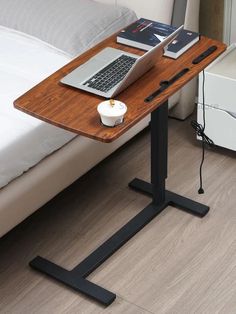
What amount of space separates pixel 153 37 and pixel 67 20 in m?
0.51

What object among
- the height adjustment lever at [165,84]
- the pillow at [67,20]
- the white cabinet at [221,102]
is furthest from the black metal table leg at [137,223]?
the pillow at [67,20]

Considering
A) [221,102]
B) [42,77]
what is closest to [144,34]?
[42,77]

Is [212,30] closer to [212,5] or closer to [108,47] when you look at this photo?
[212,5]

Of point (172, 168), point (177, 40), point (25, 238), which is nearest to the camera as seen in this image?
point (177, 40)

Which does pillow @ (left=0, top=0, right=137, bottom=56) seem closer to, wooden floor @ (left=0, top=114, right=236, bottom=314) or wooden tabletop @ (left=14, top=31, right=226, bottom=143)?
wooden tabletop @ (left=14, top=31, right=226, bottom=143)

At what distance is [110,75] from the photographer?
217 centimetres

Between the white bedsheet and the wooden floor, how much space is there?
0.35 meters

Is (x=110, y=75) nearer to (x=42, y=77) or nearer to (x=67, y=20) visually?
(x=42, y=77)

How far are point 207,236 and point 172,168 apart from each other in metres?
0.46

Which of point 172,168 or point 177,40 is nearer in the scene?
point 177,40

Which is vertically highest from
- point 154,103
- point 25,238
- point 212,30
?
point 154,103

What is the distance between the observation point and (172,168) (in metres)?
2.85

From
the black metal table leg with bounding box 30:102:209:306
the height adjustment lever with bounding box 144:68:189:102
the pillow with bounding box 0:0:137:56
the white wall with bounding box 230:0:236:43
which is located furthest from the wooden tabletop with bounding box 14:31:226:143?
the white wall with bounding box 230:0:236:43

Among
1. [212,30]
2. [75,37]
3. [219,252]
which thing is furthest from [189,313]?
[212,30]
